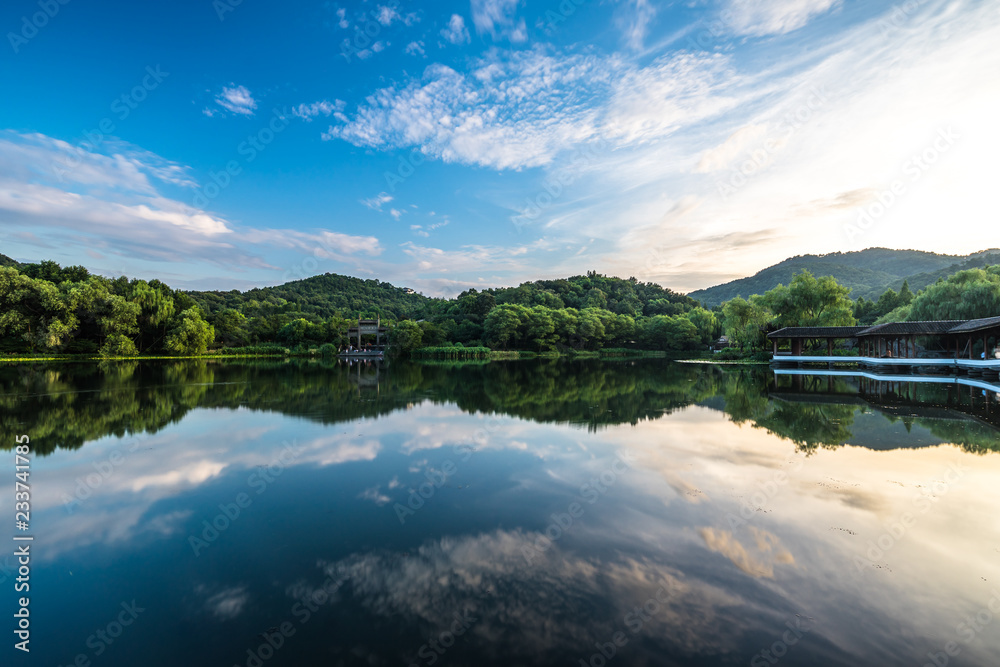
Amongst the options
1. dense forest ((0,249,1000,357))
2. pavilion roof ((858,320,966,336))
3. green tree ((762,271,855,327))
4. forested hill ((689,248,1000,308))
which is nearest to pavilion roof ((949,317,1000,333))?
pavilion roof ((858,320,966,336))

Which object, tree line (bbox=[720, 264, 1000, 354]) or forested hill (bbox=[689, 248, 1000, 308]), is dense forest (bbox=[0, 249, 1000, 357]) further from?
forested hill (bbox=[689, 248, 1000, 308])

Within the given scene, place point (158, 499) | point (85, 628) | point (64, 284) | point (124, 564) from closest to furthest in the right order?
point (85, 628)
point (124, 564)
point (158, 499)
point (64, 284)

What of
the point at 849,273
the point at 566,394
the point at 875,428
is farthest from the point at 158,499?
the point at 849,273

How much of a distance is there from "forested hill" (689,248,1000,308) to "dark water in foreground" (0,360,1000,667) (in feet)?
432

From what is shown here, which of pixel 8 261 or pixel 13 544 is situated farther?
pixel 8 261

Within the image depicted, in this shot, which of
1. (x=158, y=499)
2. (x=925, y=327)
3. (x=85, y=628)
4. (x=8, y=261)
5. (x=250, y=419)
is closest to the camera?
(x=85, y=628)

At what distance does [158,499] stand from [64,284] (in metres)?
44.3

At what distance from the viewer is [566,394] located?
17.2 meters

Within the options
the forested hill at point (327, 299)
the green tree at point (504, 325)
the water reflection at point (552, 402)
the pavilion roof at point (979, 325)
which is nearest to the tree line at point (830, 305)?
the pavilion roof at point (979, 325)

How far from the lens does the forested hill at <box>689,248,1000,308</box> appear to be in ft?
436

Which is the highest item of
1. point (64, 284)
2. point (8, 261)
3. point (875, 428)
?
point (8, 261)

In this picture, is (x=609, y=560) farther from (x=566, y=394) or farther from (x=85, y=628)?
(x=566, y=394)

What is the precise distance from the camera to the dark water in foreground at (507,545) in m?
3.12

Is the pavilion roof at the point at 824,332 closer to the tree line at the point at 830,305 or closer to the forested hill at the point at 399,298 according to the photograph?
the tree line at the point at 830,305
